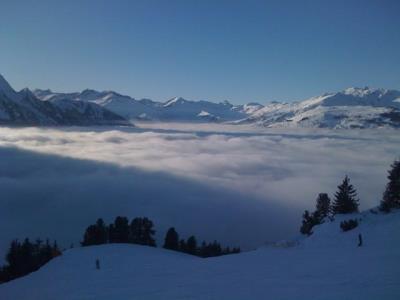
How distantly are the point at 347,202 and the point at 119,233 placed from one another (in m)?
33.2

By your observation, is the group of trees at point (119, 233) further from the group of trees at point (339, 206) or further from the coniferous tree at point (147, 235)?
the group of trees at point (339, 206)

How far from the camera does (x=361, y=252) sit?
22578mm

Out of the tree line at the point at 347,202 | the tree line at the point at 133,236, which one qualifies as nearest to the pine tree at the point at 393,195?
the tree line at the point at 347,202

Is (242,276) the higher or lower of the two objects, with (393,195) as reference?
lower

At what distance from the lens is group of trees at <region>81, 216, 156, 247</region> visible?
186ft

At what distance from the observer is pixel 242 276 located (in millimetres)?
19031

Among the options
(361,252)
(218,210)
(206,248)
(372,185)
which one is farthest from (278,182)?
(361,252)

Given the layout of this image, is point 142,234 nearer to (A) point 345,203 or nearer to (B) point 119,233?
A: (B) point 119,233

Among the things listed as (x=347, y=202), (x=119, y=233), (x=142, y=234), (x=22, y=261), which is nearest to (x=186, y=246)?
(x=142, y=234)

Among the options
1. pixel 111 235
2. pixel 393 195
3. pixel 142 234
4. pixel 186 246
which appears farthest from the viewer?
pixel 142 234

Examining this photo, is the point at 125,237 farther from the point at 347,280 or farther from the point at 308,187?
the point at 308,187

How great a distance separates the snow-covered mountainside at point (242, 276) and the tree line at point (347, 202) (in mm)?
9479

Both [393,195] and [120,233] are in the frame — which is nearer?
[393,195]

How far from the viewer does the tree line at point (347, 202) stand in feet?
136
